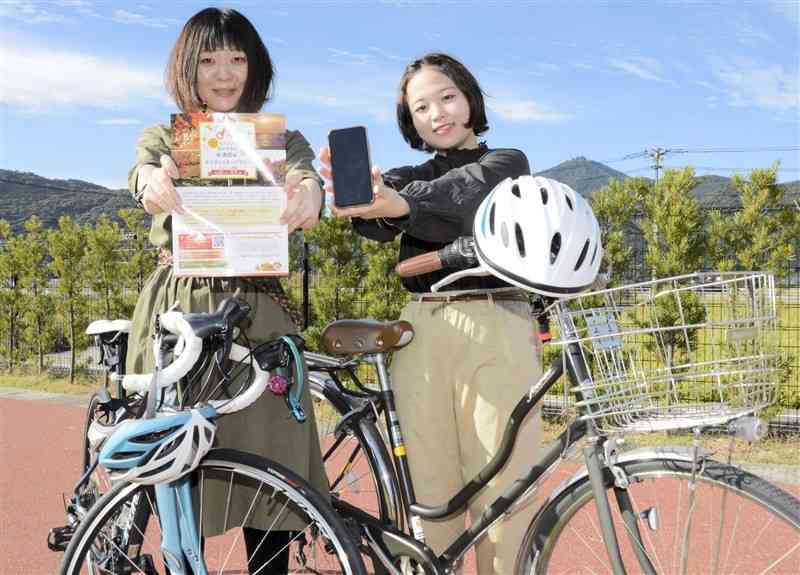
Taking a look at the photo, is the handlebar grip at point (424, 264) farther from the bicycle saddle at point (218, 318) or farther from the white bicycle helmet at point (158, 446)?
the white bicycle helmet at point (158, 446)

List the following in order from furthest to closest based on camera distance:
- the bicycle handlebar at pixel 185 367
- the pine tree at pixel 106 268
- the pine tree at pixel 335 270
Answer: the pine tree at pixel 106 268
the pine tree at pixel 335 270
the bicycle handlebar at pixel 185 367

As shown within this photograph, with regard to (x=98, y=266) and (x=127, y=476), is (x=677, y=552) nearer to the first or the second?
(x=127, y=476)

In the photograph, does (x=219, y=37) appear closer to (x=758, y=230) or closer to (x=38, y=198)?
(x=758, y=230)

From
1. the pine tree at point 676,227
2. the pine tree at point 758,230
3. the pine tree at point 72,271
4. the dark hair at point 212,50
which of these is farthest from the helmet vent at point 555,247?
the pine tree at point 72,271

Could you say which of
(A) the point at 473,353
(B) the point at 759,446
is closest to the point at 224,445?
(A) the point at 473,353

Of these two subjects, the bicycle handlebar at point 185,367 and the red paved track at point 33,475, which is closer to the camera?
the bicycle handlebar at point 185,367

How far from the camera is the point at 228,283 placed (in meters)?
2.66

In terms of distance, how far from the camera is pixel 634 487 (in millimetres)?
2330

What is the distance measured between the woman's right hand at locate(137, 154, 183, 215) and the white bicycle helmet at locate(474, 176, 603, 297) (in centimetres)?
89

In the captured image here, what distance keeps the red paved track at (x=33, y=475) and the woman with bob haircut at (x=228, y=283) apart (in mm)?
2243

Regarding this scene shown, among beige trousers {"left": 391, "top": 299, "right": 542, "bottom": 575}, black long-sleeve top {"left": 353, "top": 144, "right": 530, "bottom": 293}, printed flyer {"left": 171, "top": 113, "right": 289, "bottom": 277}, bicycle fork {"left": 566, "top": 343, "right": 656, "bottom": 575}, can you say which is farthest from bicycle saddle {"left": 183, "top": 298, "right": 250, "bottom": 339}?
bicycle fork {"left": 566, "top": 343, "right": 656, "bottom": 575}

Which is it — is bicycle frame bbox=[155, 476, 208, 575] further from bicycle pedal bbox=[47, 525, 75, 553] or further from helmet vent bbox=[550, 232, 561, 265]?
helmet vent bbox=[550, 232, 561, 265]

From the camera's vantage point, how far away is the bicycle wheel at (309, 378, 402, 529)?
275cm

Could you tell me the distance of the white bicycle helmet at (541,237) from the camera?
84.0 inches
